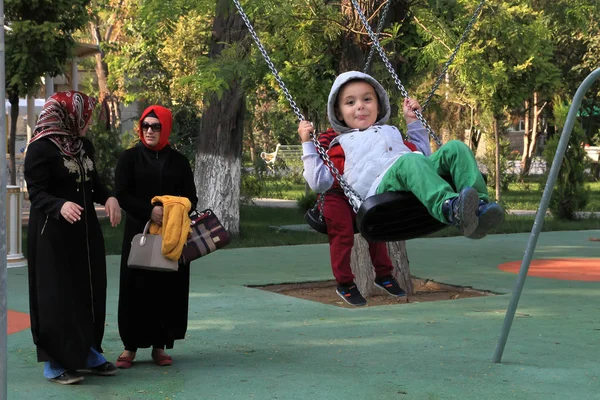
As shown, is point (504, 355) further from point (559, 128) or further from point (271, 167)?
point (271, 167)

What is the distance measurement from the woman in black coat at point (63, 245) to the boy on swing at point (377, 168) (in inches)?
55.6

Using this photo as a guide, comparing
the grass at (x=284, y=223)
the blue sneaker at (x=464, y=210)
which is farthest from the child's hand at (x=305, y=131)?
the grass at (x=284, y=223)

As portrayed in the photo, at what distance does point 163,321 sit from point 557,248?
9.49 metres

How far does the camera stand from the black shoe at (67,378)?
19.7 ft

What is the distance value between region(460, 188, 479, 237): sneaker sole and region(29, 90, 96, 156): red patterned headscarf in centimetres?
255

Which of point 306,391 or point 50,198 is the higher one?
point 50,198

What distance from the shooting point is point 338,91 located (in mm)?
5758

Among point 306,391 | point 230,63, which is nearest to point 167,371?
point 306,391

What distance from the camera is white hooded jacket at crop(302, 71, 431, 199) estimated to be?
5488 mm

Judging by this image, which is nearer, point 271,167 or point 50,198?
point 50,198

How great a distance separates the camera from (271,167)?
78.7 ft

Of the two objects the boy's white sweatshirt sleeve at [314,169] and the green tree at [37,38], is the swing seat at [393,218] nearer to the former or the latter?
the boy's white sweatshirt sleeve at [314,169]

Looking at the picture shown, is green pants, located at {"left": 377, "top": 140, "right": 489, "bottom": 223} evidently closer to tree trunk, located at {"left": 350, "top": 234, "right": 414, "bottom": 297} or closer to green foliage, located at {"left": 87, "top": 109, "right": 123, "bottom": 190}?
tree trunk, located at {"left": 350, "top": 234, "right": 414, "bottom": 297}

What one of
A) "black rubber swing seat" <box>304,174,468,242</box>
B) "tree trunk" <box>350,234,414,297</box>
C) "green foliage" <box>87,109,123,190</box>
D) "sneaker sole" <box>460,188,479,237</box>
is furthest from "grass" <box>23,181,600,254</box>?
"sneaker sole" <box>460,188,479,237</box>
